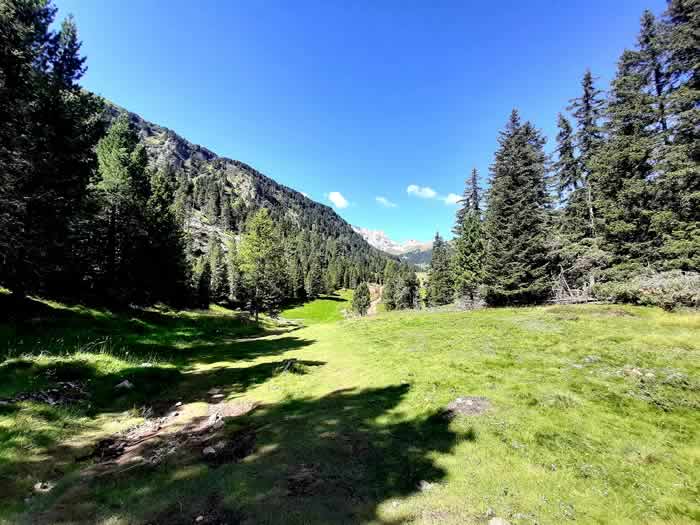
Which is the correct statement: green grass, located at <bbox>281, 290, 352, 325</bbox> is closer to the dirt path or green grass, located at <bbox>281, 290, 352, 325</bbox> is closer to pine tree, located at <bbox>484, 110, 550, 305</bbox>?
the dirt path

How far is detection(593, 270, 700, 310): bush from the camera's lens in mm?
16859

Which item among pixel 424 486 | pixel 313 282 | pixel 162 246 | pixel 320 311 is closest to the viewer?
pixel 424 486

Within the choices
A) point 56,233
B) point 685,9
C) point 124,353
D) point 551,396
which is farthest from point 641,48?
point 56,233

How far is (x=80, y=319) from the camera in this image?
1878 cm

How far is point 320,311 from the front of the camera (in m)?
93.1

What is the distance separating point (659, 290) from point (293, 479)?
2312 cm

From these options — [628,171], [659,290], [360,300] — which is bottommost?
[360,300]

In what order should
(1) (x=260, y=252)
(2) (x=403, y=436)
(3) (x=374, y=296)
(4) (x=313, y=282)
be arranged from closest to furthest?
1. (2) (x=403, y=436)
2. (1) (x=260, y=252)
3. (4) (x=313, y=282)
4. (3) (x=374, y=296)

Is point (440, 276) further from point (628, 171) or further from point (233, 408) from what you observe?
point (233, 408)

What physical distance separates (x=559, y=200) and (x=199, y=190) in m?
162

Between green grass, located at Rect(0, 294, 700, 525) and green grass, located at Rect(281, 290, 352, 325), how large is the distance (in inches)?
2584

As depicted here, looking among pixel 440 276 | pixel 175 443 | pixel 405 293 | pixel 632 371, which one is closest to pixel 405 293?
pixel 405 293

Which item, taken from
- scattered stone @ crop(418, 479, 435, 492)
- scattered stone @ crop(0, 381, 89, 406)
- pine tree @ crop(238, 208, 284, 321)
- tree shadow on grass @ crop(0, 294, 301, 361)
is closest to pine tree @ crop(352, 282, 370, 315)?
pine tree @ crop(238, 208, 284, 321)

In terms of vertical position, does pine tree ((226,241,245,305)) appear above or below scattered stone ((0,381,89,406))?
above
